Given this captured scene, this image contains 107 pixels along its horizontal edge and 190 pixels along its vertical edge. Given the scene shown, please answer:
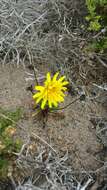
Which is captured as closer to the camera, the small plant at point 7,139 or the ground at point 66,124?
the small plant at point 7,139

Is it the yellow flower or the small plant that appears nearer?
the small plant

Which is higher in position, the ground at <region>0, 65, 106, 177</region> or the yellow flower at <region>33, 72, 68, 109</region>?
the yellow flower at <region>33, 72, 68, 109</region>

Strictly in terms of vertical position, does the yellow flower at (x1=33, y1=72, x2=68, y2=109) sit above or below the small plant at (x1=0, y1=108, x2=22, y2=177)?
above

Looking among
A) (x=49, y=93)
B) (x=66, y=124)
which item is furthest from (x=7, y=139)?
(x=66, y=124)

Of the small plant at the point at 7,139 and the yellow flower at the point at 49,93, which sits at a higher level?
the yellow flower at the point at 49,93

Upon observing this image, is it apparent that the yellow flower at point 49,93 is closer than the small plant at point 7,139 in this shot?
No

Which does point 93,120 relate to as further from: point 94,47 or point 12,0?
point 12,0

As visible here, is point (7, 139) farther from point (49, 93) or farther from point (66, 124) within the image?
point (66, 124)

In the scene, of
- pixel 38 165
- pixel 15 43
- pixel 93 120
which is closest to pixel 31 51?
pixel 15 43
